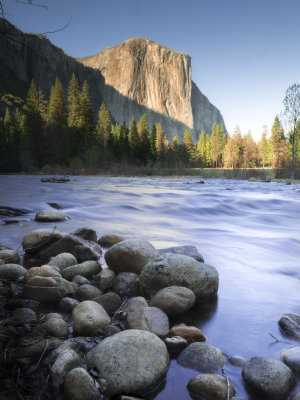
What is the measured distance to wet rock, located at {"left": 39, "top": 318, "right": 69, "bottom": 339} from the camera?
1.93 metres

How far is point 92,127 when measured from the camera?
5097 cm

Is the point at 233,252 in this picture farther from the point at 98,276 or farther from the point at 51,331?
the point at 51,331

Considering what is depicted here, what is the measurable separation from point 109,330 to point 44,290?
0.74 meters

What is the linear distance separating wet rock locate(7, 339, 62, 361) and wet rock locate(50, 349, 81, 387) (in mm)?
107

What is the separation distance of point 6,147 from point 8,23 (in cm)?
3260

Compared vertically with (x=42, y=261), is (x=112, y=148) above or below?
above

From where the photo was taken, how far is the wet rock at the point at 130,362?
5.10 ft

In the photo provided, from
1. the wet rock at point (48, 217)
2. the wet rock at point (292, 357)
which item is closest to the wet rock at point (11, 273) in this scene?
the wet rock at point (292, 357)

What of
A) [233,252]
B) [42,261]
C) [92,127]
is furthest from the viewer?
[92,127]

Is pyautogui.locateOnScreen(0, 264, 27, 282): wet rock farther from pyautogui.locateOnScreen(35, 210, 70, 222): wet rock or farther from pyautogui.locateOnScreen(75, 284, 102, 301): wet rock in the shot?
pyautogui.locateOnScreen(35, 210, 70, 222): wet rock

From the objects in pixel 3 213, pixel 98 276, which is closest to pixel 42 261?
pixel 98 276

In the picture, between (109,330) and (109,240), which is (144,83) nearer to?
(109,240)

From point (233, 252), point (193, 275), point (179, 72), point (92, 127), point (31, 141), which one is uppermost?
point (179, 72)

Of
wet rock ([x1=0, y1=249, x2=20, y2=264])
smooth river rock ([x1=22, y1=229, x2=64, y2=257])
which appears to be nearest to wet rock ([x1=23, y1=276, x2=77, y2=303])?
wet rock ([x1=0, y1=249, x2=20, y2=264])
